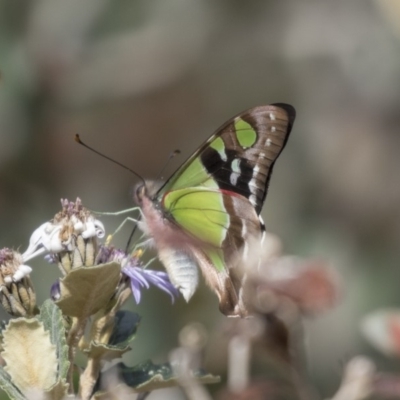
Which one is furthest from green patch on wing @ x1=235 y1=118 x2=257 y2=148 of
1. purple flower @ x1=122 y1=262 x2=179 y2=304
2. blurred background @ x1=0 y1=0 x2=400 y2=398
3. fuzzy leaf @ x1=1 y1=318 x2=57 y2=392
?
blurred background @ x1=0 y1=0 x2=400 y2=398

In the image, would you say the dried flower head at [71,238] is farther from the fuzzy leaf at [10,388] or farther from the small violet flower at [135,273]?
the fuzzy leaf at [10,388]

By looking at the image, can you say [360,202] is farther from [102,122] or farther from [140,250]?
[140,250]

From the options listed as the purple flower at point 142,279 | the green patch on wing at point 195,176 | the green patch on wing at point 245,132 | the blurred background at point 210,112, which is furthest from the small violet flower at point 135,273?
the blurred background at point 210,112

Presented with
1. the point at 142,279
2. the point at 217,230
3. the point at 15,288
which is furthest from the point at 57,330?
the point at 217,230

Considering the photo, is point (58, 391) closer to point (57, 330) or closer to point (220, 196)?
point (57, 330)

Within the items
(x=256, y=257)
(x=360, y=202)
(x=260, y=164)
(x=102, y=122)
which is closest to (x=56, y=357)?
(x=256, y=257)
